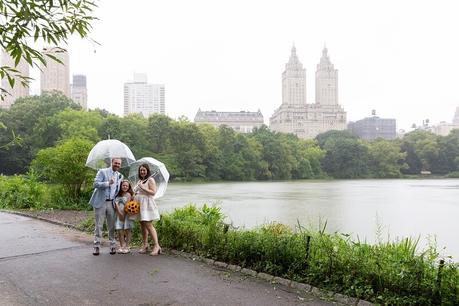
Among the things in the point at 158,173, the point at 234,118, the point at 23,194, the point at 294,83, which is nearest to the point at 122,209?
the point at 158,173

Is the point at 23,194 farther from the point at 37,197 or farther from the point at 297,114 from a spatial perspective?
the point at 297,114

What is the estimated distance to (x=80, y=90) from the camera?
390 ft

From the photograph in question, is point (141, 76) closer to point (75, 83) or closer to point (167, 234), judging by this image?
point (75, 83)

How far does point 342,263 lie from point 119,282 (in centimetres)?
198

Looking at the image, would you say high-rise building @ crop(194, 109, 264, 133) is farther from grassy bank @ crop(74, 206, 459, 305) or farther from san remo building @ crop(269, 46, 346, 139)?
grassy bank @ crop(74, 206, 459, 305)

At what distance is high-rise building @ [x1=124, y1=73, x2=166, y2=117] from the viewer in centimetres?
13125

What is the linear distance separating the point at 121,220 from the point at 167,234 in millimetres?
654

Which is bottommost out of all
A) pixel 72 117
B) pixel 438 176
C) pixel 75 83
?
pixel 438 176

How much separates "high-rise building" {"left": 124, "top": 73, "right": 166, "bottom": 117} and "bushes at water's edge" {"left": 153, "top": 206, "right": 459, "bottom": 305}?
419ft

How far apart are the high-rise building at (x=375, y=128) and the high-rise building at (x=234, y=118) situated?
1133 inches

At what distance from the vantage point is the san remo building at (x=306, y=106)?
11950 centimetres

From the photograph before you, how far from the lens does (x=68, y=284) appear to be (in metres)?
4.00

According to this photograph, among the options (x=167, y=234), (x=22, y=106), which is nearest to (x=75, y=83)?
(x=22, y=106)

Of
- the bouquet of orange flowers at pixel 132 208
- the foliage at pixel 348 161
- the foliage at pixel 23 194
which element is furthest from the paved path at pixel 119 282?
the foliage at pixel 348 161
